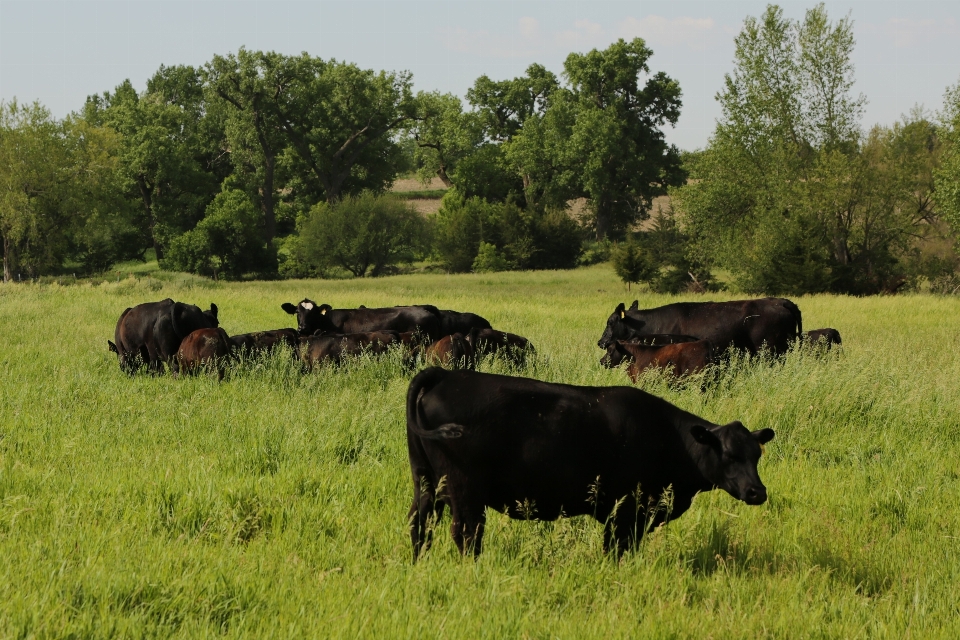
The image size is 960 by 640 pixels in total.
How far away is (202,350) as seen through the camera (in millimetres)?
12414

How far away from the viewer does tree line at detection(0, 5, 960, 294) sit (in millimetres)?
41750

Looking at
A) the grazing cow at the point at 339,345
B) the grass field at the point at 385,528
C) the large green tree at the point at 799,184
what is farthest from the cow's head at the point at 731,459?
the large green tree at the point at 799,184

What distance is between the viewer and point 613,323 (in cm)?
1614

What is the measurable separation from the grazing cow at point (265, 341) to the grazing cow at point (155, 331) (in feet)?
1.97

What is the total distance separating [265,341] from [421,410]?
9.05 meters

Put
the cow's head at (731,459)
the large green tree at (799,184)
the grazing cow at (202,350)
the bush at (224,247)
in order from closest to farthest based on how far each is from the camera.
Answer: the cow's head at (731,459), the grazing cow at (202,350), the large green tree at (799,184), the bush at (224,247)

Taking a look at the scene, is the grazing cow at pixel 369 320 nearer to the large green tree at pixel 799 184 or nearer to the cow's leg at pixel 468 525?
the cow's leg at pixel 468 525

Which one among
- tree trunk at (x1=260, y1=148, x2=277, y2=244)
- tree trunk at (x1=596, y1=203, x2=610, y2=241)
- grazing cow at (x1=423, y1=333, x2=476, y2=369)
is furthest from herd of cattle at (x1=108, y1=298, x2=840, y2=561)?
tree trunk at (x1=260, y1=148, x2=277, y2=244)

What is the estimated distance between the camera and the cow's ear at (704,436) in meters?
5.25

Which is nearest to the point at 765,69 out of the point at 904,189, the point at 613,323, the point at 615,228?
the point at 904,189

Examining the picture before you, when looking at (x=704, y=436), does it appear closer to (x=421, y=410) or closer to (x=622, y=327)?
(x=421, y=410)

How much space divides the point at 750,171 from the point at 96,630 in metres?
45.7

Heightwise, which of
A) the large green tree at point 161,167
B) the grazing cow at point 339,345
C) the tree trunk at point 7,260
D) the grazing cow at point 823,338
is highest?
the large green tree at point 161,167

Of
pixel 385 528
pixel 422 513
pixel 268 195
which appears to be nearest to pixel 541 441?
pixel 422 513
